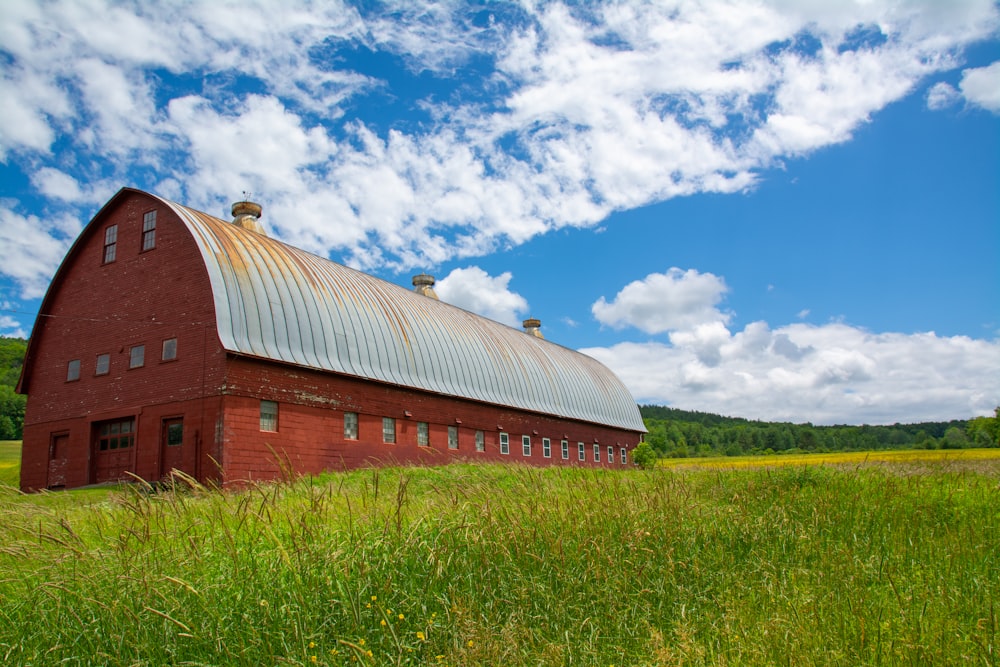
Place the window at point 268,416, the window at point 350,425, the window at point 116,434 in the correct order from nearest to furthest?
the window at point 268,416 < the window at point 116,434 < the window at point 350,425

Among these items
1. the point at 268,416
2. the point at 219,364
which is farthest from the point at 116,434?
the point at 268,416

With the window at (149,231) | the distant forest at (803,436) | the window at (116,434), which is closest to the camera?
the window at (116,434)

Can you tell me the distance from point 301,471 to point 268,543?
16.7 metres

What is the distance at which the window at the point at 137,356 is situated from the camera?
2422 cm

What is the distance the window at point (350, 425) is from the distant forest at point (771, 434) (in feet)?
94.2

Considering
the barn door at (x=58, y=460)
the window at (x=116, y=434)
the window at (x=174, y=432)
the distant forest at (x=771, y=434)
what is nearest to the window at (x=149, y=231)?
the window at (x=116, y=434)

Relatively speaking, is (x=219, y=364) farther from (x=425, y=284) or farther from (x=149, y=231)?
(x=425, y=284)

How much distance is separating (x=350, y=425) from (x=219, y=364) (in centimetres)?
542

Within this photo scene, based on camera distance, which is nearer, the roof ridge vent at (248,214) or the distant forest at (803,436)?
the roof ridge vent at (248,214)

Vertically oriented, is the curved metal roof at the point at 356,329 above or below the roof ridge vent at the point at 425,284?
below

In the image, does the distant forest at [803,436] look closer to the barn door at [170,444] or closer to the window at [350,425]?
the window at [350,425]

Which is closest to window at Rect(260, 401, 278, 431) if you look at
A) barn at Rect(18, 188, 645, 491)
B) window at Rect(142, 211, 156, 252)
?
barn at Rect(18, 188, 645, 491)

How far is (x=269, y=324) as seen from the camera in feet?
77.4

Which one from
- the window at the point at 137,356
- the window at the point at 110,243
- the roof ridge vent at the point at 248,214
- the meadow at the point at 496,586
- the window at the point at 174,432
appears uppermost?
the roof ridge vent at the point at 248,214
